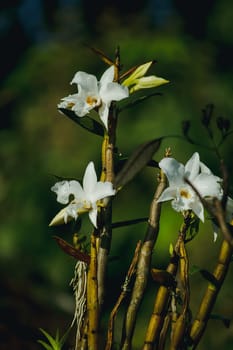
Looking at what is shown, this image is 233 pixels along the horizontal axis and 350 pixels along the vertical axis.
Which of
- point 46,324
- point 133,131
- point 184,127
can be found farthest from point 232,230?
point 133,131

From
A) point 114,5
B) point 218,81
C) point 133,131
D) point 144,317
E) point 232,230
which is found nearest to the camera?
point 232,230

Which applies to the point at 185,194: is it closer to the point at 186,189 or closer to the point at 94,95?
the point at 186,189

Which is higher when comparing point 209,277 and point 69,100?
point 69,100

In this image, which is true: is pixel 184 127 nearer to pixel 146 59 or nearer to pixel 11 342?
pixel 11 342

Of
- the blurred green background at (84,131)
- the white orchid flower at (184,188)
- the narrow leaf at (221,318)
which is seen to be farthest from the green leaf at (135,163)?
the blurred green background at (84,131)

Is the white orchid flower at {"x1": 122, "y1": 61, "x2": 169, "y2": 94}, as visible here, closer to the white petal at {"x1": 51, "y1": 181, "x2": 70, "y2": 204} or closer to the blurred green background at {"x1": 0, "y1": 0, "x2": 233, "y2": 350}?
the white petal at {"x1": 51, "y1": 181, "x2": 70, "y2": 204}

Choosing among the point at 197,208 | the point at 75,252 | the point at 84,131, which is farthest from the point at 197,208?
the point at 84,131

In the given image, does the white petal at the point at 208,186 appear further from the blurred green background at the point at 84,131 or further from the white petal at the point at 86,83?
the blurred green background at the point at 84,131

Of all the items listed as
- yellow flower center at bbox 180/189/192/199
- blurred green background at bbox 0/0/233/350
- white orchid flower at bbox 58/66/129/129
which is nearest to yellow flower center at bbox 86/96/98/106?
white orchid flower at bbox 58/66/129/129
